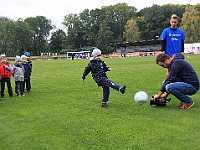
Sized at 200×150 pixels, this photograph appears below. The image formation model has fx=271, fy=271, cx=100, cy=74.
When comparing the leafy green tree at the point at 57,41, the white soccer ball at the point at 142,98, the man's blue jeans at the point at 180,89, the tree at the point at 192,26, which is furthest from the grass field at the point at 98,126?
the leafy green tree at the point at 57,41

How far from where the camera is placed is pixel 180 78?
7105mm

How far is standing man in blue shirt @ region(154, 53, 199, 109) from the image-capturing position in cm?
689

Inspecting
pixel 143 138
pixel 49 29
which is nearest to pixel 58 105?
pixel 143 138

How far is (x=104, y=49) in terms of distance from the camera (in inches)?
3905

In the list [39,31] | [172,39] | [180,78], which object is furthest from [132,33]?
[180,78]

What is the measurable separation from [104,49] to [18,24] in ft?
107

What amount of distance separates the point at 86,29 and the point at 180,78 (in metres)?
106

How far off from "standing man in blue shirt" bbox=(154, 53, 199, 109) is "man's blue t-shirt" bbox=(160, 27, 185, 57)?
119 cm

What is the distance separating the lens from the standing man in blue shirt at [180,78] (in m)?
6.89

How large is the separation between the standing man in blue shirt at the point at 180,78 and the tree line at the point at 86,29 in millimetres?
90318

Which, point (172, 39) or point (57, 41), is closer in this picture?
point (172, 39)

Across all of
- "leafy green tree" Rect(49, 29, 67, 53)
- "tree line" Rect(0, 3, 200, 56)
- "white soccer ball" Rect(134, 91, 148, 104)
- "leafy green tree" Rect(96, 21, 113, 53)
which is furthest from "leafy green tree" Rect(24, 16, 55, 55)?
"white soccer ball" Rect(134, 91, 148, 104)

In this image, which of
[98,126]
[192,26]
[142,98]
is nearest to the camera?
[98,126]

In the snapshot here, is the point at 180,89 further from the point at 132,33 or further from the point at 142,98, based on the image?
the point at 132,33
